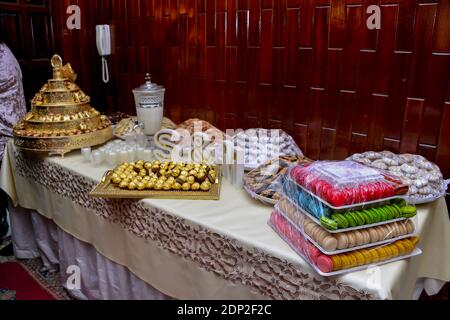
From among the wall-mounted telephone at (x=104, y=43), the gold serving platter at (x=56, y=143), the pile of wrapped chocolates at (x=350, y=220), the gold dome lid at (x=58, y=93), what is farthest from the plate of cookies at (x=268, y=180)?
the wall-mounted telephone at (x=104, y=43)

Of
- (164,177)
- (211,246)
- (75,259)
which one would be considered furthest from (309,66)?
(75,259)

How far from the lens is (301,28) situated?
5.32 ft

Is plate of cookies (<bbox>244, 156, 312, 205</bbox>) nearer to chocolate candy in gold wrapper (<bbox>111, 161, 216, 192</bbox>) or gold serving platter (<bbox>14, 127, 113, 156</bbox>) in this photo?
chocolate candy in gold wrapper (<bbox>111, 161, 216, 192</bbox>)

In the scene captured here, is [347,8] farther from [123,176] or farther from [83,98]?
[83,98]

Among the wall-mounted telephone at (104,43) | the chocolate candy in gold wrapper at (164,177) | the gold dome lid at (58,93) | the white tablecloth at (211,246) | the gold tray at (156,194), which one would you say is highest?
the wall-mounted telephone at (104,43)

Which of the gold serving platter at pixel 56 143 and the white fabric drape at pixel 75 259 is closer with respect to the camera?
the white fabric drape at pixel 75 259

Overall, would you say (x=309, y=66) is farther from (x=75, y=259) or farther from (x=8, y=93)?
(x=8, y=93)

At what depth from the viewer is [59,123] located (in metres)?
1.74

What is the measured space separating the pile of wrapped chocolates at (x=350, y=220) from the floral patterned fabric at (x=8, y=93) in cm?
198

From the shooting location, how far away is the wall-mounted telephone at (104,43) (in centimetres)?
253

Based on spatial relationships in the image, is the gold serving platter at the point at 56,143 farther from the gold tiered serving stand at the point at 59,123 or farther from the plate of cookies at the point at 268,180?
the plate of cookies at the point at 268,180

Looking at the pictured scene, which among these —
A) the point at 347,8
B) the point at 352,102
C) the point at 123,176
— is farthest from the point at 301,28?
the point at 123,176

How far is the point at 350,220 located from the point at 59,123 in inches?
57.8

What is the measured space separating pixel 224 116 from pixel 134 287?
1.03 m
